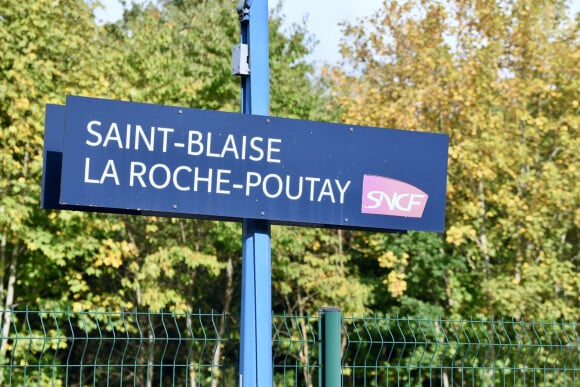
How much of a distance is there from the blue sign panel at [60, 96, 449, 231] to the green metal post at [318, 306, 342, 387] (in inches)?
23.0

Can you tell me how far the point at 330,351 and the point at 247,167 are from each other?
3.90 ft

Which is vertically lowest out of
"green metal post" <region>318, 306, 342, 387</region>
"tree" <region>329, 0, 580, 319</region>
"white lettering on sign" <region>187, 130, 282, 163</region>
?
"green metal post" <region>318, 306, 342, 387</region>

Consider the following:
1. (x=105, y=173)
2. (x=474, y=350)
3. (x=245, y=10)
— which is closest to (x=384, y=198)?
(x=245, y=10)

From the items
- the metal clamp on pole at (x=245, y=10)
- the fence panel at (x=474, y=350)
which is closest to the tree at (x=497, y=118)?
the fence panel at (x=474, y=350)

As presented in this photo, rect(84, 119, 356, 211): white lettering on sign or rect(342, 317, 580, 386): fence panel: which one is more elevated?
rect(84, 119, 356, 211): white lettering on sign

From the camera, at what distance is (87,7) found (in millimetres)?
19344

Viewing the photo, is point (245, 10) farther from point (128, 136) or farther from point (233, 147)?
point (128, 136)

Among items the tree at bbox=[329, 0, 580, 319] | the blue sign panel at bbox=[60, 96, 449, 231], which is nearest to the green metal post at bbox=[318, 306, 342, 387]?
the blue sign panel at bbox=[60, 96, 449, 231]

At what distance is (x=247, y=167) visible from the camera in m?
5.70

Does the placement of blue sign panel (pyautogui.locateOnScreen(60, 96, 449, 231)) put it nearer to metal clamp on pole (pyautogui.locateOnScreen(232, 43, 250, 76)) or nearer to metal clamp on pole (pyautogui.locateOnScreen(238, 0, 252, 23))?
metal clamp on pole (pyautogui.locateOnScreen(232, 43, 250, 76))

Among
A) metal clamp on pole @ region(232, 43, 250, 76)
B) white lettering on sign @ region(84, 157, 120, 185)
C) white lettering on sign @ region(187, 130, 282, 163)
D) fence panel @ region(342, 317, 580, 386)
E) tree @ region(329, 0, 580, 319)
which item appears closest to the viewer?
white lettering on sign @ region(84, 157, 120, 185)

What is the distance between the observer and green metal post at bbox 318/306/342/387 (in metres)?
5.63

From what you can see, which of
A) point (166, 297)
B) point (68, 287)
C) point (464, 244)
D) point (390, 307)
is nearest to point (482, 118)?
point (464, 244)

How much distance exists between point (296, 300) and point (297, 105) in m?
5.05
